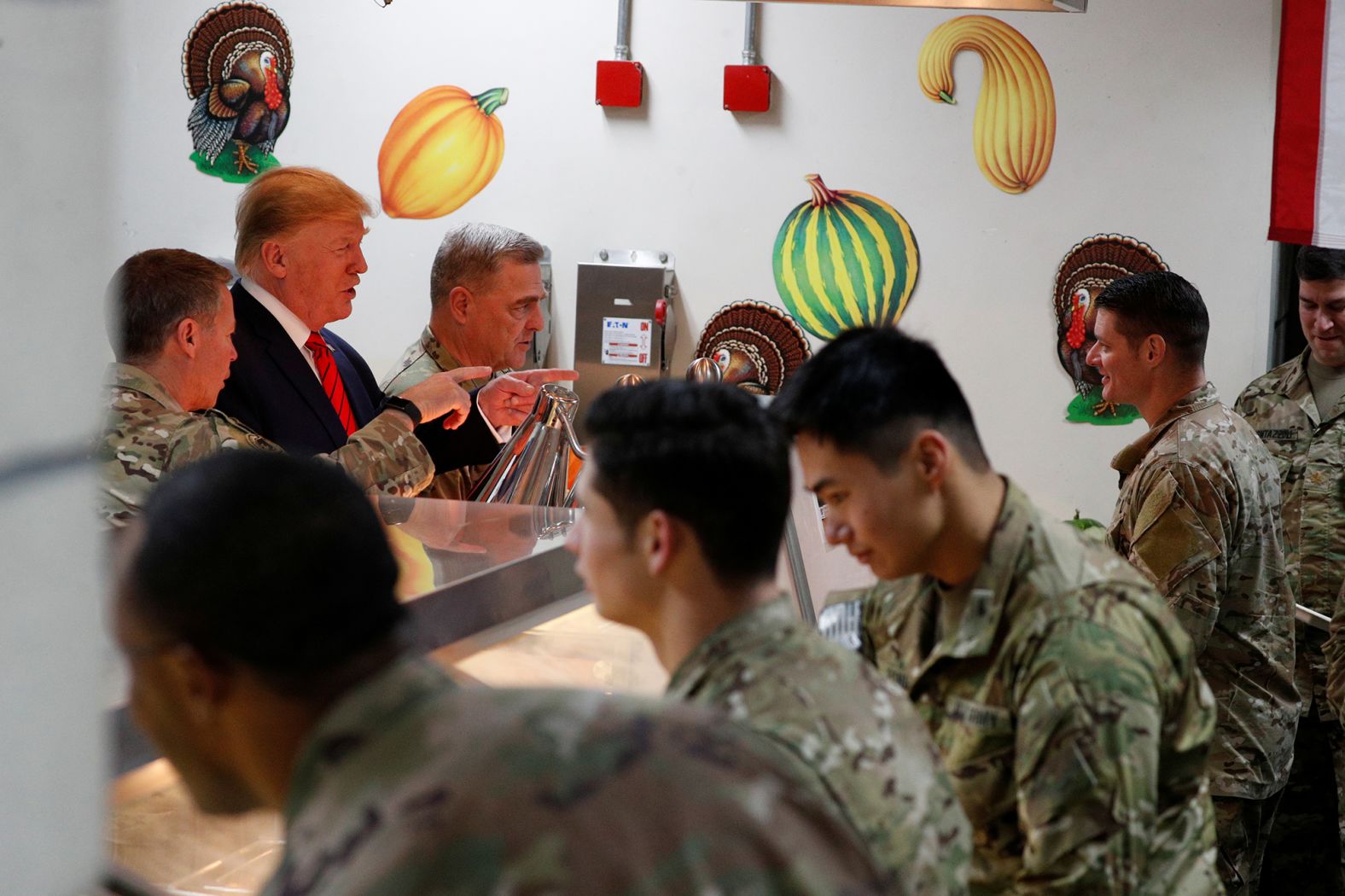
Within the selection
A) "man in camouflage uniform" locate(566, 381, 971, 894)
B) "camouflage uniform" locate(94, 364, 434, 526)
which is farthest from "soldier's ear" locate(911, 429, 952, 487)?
"camouflage uniform" locate(94, 364, 434, 526)

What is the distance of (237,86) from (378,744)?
185 inches

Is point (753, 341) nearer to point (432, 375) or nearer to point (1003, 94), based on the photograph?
point (1003, 94)

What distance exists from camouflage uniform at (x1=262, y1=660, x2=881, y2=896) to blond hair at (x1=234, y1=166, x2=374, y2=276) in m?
2.52

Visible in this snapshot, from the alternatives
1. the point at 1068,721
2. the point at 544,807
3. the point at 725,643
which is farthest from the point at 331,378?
the point at 544,807

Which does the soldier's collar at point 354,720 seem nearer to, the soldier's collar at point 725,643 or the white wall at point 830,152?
the soldier's collar at point 725,643

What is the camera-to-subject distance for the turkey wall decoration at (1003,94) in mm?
4387

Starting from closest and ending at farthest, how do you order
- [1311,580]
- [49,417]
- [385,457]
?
1. [49,417]
2. [385,457]
3. [1311,580]

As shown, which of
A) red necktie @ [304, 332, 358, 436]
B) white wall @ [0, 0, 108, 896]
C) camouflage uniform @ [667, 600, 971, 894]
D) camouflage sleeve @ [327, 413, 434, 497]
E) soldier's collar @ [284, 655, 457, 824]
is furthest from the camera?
red necktie @ [304, 332, 358, 436]

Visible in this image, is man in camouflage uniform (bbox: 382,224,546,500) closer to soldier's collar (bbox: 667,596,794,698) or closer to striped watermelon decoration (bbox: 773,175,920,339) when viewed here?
striped watermelon decoration (bbox: 773,175,920,339)

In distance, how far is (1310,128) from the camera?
384cm

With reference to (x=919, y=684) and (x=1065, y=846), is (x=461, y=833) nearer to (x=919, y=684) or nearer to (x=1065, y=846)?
(x=1065, y=846)

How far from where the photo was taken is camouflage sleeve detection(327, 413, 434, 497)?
2.59 meters

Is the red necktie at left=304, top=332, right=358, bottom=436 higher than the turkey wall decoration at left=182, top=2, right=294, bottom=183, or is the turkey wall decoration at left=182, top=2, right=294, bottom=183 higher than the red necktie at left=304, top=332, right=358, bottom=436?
the turkey wall decoration at left=182, top=2, right=294, bottom=183

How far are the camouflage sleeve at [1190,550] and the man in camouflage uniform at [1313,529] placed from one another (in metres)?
0.85
